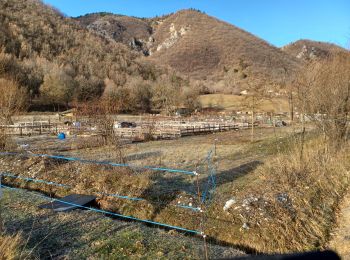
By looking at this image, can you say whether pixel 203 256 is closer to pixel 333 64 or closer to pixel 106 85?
pixel 333 64

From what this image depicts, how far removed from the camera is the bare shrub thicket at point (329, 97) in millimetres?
9820

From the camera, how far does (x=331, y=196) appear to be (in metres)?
6.97

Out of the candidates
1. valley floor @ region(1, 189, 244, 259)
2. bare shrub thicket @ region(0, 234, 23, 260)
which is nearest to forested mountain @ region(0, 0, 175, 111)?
valley floor @ region(1, 189, 244, 259)

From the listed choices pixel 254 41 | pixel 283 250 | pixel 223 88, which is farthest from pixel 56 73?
pixel 254 41

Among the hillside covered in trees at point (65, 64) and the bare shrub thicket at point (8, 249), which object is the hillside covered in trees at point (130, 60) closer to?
the hillside covered in trees at point (65, 64)

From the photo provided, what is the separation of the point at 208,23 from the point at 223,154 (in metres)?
151

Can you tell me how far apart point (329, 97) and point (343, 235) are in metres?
5.34

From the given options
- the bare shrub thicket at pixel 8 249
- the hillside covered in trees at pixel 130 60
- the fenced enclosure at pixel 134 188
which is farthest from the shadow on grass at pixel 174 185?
the hillside covered in trees at pixel 130 60

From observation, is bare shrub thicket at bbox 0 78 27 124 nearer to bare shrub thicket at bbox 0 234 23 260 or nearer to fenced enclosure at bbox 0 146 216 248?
fenced enclosure at bbox 0 146 216 248

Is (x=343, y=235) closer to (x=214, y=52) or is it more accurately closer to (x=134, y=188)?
(x=134, y=188)

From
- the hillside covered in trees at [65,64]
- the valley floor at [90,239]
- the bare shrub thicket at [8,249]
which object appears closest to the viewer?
the bare shrub thicket at [8,249]

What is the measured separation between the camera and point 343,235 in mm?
5715

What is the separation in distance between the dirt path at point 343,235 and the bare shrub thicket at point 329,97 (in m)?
3.52

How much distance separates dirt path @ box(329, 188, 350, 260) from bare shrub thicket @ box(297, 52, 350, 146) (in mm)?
3524
